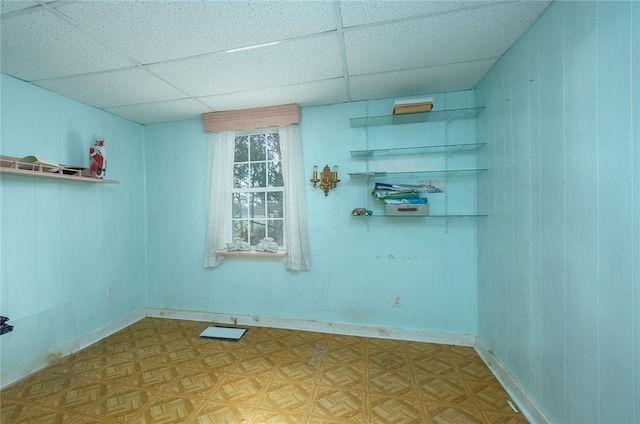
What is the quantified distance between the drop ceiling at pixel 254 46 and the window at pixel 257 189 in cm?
57

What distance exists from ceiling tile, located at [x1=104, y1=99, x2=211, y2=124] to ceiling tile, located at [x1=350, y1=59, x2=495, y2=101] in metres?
1.62

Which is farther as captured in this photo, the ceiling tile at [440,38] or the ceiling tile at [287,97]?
the ceiling tile at [287,97]

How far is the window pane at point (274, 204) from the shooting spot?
2752 mm

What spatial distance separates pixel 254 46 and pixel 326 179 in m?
1.24

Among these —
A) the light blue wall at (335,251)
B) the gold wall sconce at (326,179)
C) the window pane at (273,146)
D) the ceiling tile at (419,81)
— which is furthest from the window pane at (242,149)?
the ceiling tile at (419,81)

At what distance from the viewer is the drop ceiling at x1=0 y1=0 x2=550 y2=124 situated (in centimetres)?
132

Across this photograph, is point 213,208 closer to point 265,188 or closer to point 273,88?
point 265,188

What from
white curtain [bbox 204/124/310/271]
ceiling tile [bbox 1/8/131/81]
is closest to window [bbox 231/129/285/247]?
white curtain [bbox 204/124/310/271]

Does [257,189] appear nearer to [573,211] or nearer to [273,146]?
[273,146]

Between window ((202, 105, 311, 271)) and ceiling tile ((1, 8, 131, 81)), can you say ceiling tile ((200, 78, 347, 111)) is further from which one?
ceiling tile ((1, 8, 131, 81))

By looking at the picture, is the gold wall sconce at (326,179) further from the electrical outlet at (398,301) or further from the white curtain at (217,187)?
the electrical outlet at (398,301)

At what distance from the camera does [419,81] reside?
2.11m

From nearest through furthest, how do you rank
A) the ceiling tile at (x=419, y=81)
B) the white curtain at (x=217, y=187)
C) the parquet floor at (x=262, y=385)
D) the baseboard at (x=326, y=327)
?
the parquet floor at (x=262, y=385)
the ceiling tile at (x=419, y=81)
the baseboard at (x=326, y=327)
the white curtain at (x=217, y=187)

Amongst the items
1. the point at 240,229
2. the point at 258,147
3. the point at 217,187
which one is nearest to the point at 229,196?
the point at 217,187
